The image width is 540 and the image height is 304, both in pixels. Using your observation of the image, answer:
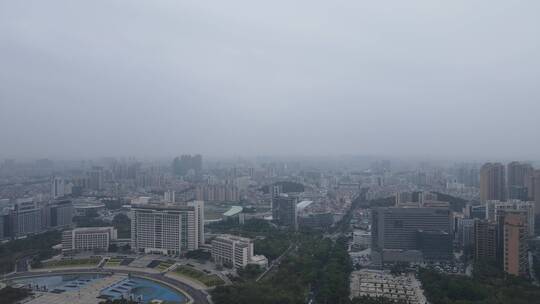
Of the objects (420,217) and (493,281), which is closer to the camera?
(493,281)

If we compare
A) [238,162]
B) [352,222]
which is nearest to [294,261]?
[352,222]

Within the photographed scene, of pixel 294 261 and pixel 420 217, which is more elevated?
pixel 420 217

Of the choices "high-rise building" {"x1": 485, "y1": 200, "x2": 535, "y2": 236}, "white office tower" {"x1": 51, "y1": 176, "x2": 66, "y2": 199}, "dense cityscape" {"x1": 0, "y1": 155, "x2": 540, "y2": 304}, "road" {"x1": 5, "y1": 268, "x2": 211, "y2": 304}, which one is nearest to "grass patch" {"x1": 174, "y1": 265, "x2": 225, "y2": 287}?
"dense cityscape" {"x1": 0, "y1": 155, "x2": 540, "y2": 304}

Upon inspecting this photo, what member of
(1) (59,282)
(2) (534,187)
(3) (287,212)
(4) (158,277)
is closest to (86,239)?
(1) (59,282)

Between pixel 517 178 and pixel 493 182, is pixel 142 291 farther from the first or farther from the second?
pixel 517 178

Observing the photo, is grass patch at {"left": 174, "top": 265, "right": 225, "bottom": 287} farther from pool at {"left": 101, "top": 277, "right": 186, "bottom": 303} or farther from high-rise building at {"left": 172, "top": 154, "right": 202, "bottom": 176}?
high-rise building at {"left": 172, "top": 154, "right": 202, "bottom": 176}

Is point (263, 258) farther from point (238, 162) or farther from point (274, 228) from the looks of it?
point (238, 162)

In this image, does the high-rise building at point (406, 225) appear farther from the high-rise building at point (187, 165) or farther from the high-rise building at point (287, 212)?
→ the high-rise building at point (187, 165)
